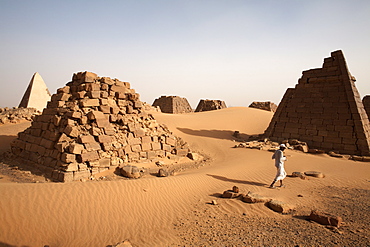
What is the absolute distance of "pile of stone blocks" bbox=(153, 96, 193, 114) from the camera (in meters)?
32.6

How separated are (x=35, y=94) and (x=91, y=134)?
20.9m

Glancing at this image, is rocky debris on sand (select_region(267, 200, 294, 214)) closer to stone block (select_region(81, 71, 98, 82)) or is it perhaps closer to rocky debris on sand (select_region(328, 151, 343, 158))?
rocky debris on sand (select_region(328, 151, 343, 158))

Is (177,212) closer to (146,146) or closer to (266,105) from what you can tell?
(146,146)

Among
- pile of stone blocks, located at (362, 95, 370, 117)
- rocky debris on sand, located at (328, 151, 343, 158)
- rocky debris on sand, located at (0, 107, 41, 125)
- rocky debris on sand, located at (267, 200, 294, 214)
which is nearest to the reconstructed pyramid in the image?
rocky debris on sand, located at (267, 200, 294, 214)

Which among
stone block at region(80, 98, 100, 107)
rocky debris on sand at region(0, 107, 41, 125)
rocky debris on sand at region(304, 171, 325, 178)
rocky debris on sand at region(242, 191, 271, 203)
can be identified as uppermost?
stone block at region(80, 98, 100, 107)

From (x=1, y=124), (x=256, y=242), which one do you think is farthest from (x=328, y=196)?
(x=1, y=124)

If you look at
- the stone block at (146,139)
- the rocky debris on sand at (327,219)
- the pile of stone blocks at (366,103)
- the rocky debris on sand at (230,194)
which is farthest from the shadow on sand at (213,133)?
the rocky debris on sand at (327,219)

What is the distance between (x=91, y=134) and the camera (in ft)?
28.7

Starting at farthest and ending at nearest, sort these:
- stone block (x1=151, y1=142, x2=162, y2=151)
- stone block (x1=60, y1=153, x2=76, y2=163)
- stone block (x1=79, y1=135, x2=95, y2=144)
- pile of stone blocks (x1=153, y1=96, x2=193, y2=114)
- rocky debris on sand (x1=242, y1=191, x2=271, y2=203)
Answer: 1. pile of stone blocks (x1=153, y1=96, x2=193, y2=114)
2. stone block (x1=151, y1=142, x2=162, y2=151)
3. stone block (x1=79, y1=135, x2=95, y2=144)
4. stone block (x1=60, y1=153, x2=76, y2=163)
5. rocky debris on sand (x1=242, y1=191, x2=271, y2=203)

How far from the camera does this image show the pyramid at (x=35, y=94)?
958 inches

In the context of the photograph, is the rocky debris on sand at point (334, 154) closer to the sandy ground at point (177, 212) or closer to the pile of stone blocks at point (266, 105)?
the sandy ground at point (177, 212)

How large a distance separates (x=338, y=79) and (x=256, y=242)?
11555 mm

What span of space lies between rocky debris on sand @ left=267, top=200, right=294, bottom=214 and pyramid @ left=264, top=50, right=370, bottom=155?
815 centimetres

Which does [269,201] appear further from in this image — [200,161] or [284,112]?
[284,112]
